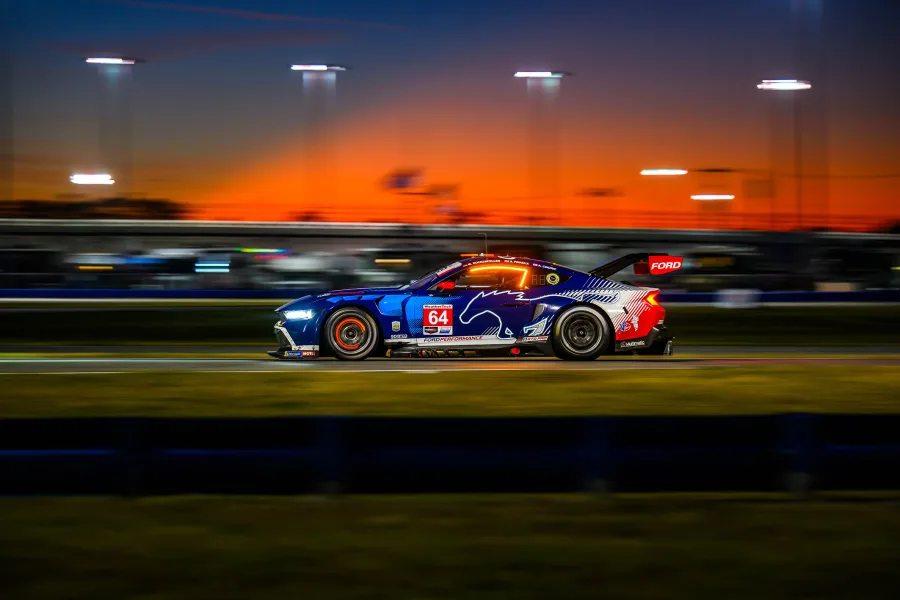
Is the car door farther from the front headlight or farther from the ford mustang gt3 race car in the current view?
the front headlight

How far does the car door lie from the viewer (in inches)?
505

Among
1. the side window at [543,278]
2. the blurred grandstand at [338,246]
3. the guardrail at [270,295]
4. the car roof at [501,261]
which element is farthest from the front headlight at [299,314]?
the blurred grandstand at [338,246]

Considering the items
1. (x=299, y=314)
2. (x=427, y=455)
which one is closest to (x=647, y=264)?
(x=299, y=314)

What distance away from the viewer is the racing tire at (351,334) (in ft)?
42.7

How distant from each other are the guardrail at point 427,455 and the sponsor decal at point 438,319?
6850 mm

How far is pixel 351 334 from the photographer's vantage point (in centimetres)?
1307

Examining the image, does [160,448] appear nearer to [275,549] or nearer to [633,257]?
[275,549]

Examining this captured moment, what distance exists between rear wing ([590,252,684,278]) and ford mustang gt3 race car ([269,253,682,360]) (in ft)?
0.09

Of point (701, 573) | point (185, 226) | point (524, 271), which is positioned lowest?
point (701, 573)

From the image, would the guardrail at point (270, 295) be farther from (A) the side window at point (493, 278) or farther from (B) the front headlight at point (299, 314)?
(B) the front headlight at point (299, 314)

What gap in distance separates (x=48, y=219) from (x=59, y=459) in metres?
54.3

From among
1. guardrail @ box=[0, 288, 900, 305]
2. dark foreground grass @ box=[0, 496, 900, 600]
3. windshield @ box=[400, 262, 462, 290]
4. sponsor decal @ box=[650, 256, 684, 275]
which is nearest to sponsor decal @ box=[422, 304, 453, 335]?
windshield @ box=[400, 262, 462, 290]

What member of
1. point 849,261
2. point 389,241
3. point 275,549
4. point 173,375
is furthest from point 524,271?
point 849,261

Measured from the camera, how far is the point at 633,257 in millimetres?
12844
